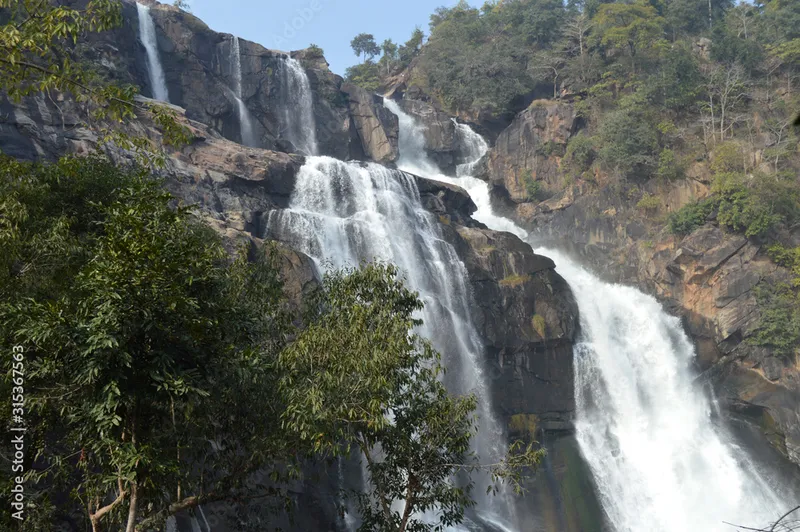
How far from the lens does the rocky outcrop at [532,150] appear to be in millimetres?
39812

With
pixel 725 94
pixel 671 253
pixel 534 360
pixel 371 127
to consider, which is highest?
pixel 371 127

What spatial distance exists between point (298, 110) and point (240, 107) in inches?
161

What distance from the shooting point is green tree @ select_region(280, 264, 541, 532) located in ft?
27.0

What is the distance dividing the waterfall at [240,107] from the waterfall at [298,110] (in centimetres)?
250

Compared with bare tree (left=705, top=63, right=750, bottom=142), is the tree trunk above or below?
below

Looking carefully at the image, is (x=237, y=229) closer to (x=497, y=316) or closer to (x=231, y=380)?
(x=497, y=316)

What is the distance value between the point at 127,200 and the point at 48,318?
2.50 meters

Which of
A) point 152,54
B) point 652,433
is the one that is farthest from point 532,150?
point 152,54

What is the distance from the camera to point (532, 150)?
40.6 m

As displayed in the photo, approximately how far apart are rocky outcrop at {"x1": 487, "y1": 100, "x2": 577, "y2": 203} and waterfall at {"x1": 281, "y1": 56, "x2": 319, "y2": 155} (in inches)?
492

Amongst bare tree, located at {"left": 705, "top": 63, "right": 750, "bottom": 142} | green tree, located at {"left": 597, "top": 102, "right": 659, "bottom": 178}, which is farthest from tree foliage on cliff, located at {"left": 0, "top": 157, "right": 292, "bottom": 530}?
bare tree, located at {"left": 705, "top": 63, "right": 750, "bottom": 142}

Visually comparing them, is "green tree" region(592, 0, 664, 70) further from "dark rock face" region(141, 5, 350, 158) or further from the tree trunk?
the tree trunk

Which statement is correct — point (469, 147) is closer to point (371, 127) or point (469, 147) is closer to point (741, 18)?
point (371, 127)

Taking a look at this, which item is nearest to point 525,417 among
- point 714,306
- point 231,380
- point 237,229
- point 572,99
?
point 714,306
